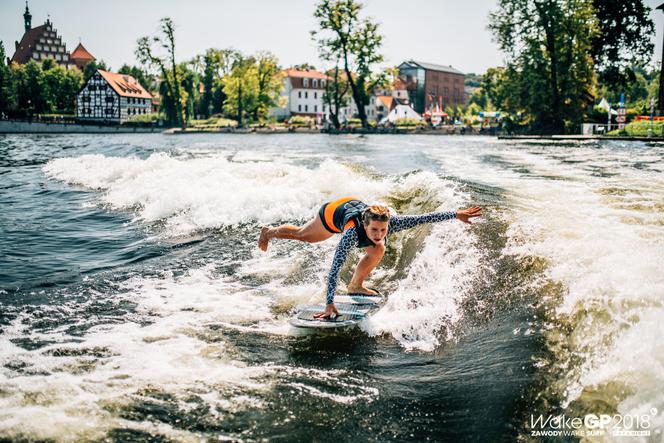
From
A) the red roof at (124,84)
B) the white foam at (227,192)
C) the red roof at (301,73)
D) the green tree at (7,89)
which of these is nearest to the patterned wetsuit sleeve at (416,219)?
the white foam at (227,192)

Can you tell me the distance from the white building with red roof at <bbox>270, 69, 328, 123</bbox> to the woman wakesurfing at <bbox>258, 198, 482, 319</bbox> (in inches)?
4770

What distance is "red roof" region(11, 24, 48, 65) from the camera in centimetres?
14638

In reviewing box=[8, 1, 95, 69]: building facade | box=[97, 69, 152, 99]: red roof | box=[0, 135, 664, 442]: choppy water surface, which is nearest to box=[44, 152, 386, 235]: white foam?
box=[0, 135, 664, 442]: choppy water surface

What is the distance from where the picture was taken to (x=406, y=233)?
8.97 m

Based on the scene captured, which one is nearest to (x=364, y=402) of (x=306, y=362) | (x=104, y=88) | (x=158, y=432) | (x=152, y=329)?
(x=306, y=362)

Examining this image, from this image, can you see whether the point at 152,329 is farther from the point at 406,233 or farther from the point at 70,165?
the point at 70,165

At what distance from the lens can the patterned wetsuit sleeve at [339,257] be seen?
19.4 ft

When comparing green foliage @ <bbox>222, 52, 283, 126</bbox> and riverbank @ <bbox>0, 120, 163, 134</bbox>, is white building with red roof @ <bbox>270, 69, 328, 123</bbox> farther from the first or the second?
riverbank @ <bbox>0, 120, 163, 134</bbox>

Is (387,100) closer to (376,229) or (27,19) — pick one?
(27,19)

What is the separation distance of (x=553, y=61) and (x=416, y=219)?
4348cm

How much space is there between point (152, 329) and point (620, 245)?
521cm

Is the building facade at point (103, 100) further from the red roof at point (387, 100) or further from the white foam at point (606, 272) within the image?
the white foam at point (606, 272)

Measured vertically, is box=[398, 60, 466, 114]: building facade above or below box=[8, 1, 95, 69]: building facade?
below

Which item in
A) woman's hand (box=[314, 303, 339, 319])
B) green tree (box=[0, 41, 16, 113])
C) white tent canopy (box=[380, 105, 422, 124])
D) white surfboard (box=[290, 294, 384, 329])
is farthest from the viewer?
white tent canopy (box=[380, 105, 422, 124])
